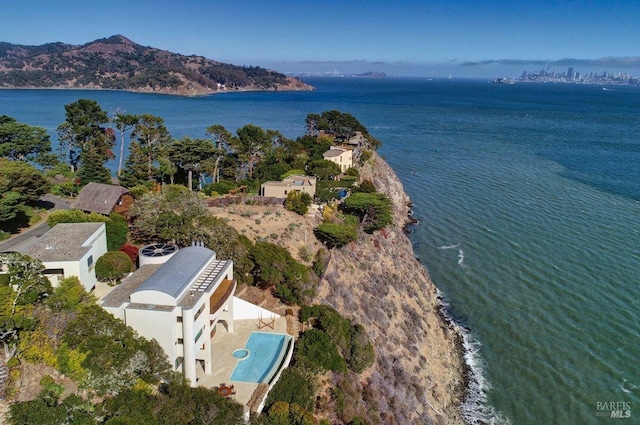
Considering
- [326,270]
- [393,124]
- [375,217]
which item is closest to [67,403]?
[326,270]

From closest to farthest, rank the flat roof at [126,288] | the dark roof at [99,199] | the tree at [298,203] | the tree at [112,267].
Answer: the flat roof at [126,288]
the tree at [112,267]
the dark roof at [99,199]
the tree at [298,203]

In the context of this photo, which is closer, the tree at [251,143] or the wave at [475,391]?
the wave at [475,391]

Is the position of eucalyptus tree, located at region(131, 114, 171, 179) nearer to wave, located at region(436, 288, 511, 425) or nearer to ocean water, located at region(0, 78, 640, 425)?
ocean water, located at region(0, 78, 640, 425)

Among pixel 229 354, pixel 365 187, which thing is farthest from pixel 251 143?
pixel 229 354

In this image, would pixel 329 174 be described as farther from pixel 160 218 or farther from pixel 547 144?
pixel 547 144

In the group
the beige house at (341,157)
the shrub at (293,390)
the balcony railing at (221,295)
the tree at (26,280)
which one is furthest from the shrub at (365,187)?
the tree at (26,280)

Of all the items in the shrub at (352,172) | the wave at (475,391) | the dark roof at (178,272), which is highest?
the shrub at (352,172)

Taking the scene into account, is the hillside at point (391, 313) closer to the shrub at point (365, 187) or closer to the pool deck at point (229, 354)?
the pool deck at point (229, 354)
